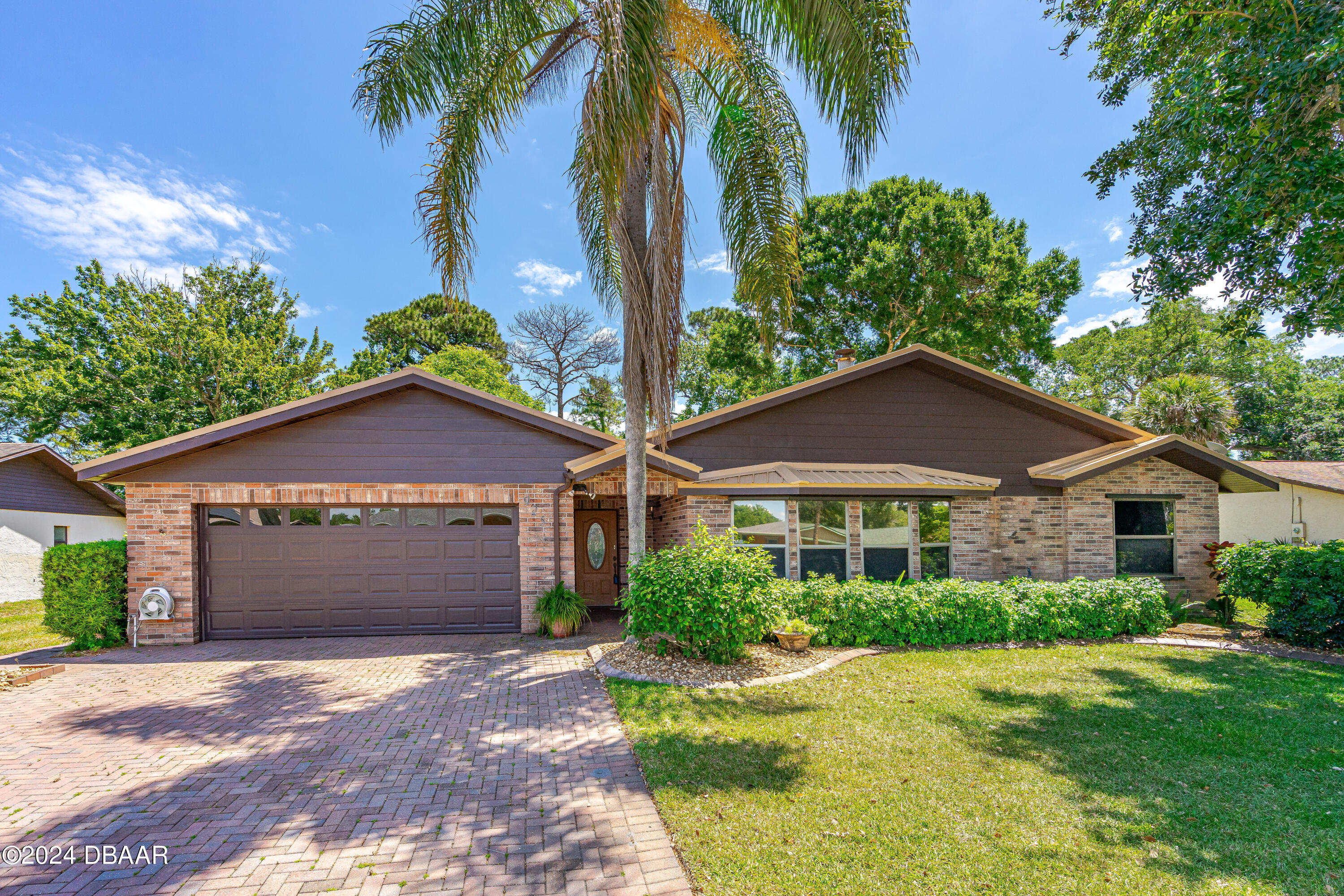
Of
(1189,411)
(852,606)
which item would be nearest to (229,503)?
(852,606)

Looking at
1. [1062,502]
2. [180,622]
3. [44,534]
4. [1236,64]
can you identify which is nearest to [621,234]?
[1236,64]

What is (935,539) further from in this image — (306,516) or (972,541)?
(306,516)

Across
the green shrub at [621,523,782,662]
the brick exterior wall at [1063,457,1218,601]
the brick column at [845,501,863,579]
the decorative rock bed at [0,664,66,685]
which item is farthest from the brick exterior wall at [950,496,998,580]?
the decorative rock bed at [0,664,66,685]

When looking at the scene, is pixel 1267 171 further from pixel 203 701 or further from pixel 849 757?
pixel 203 701

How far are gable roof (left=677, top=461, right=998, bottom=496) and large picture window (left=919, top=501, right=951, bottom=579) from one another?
0.73m

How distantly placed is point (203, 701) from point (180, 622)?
12.9 ft

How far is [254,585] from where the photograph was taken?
987cm

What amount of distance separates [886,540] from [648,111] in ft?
28.6

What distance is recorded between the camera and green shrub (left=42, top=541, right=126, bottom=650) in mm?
9039

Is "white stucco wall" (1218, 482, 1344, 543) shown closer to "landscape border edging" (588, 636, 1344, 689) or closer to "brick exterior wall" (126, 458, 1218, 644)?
"brick exterior wall" (126, 458, 1218, 644)

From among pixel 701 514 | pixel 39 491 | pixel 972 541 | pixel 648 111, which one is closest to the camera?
pixel 648 111

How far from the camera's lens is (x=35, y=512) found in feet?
55.6

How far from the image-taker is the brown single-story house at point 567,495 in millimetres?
9711

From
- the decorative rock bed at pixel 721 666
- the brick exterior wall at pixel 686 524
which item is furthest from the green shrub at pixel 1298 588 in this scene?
the decorative rock bed at pixel 721 666
